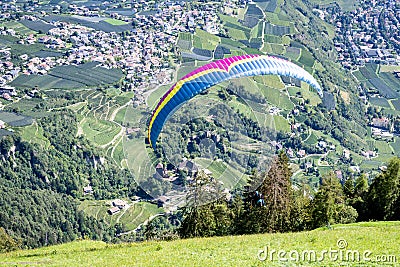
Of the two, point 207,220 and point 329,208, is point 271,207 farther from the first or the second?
point 207,220

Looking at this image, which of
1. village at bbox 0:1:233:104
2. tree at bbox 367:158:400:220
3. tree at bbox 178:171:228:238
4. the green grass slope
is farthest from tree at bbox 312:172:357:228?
village at bbox 0:1:233:104

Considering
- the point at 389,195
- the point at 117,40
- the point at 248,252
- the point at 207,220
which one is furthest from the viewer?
the point at 117,40

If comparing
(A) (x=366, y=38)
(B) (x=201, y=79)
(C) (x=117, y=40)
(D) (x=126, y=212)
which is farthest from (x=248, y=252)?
(A) (x=366, y=38)

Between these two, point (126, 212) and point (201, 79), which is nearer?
point (201, 79)

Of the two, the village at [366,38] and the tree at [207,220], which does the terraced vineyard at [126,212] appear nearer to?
the tree at [207,220]

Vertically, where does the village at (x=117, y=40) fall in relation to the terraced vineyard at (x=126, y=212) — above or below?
above

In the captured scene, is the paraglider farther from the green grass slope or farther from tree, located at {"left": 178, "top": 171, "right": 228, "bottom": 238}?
tree, located at {"left": 178, "top": 171, "right": 228, "bottom": 238}

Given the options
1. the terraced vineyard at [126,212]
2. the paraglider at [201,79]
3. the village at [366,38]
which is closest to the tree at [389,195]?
the paraglider at [201,79]
